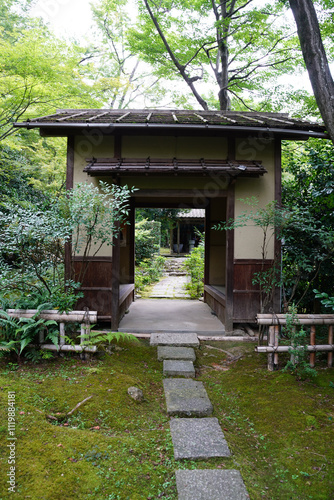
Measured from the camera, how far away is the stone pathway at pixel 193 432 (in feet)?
7.65

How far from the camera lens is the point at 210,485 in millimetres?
2365

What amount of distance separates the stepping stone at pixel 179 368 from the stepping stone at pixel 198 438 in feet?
3.86

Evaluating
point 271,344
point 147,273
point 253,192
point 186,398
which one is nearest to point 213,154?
point 253,192

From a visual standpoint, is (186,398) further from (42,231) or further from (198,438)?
(42,231)

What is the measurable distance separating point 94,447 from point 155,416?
89 cm

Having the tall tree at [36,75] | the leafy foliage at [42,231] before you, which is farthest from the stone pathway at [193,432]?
the tall tree at [36,75]

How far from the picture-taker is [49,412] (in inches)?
130

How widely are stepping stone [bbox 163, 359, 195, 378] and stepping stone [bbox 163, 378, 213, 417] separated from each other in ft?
0.57

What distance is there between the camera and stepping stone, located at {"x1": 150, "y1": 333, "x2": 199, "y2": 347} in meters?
5.55

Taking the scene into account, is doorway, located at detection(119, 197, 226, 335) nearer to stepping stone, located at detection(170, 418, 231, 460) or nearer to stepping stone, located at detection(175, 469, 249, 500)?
stepping stone, located at detection(170, 418, 231, 460)

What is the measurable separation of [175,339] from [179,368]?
108cm

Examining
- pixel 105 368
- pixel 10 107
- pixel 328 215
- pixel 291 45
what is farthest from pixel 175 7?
pixel 105 368

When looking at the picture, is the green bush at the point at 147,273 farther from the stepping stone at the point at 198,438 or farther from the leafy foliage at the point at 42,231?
the stepping stone at the point at 198,438

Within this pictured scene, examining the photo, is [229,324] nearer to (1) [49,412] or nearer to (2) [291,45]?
(1) [49,412]
